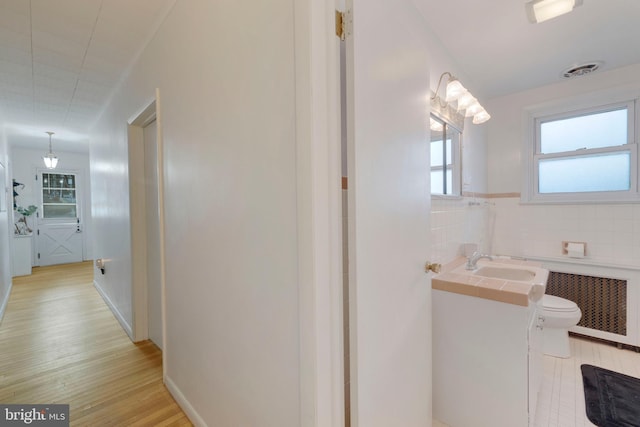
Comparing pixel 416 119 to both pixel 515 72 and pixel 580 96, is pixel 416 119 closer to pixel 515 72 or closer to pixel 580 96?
pixel 515 72

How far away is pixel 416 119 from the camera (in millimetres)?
1218

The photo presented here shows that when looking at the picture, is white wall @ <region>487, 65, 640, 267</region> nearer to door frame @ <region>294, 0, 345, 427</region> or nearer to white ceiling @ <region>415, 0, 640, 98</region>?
white ceiling @ <region>415, 0, 640, 98</region>

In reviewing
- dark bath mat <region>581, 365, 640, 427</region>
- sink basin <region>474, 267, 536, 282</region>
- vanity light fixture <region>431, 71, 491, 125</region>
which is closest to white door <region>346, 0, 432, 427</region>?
vanity light fixture <region>431, 71, 491, 125</region>

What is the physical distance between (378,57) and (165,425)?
2079mm

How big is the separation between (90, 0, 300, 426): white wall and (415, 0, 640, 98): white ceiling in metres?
1.17

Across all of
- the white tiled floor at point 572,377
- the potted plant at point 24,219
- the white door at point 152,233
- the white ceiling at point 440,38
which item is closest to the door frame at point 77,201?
the potted plant at point 24,219

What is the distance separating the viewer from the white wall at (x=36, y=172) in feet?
17.3

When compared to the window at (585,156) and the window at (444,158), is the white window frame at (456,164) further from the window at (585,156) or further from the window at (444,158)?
the window at (585,156)

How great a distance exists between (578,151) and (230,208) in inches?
124

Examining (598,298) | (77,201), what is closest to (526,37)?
(598,298)

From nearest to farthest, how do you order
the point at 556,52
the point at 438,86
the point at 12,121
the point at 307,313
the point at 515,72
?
the point at 307,313 < the point at 438,86 < the point at 556,52 < the point at 515,72 < the point at 12,121

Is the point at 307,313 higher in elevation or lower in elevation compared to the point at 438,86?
lower

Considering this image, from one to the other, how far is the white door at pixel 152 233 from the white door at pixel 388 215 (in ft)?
6.36

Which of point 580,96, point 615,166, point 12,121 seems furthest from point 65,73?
point 615,166
